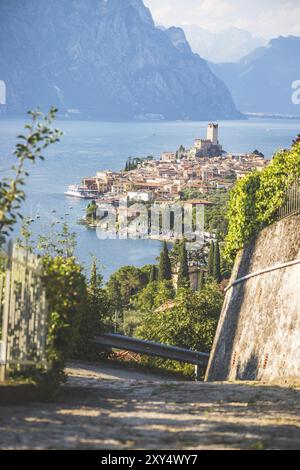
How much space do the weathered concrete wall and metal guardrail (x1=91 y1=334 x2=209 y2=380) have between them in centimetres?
43

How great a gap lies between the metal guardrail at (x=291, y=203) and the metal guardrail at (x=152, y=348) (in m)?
2.49

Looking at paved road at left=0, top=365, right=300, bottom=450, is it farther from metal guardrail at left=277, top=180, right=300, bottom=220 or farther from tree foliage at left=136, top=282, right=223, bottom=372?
tree foliage at left=136, top=282, right=223, bottom=372

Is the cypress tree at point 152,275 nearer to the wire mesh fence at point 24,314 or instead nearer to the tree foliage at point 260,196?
the tree foliage at point 260,196

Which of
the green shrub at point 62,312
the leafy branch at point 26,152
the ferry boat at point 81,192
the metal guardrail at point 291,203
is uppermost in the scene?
the ferry boat at point 81,192

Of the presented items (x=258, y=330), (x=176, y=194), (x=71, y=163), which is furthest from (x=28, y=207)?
(x=258, y=330)

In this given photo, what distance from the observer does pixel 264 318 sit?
941 cm

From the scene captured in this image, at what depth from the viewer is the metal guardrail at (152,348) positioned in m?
10.9

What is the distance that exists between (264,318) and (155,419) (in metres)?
4.58

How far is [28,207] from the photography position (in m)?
91.5

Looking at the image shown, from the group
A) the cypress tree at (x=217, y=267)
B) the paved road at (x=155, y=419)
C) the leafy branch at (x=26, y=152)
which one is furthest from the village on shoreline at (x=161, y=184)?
the leafy branch at (x=26, y=152)

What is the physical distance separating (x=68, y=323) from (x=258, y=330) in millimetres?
4326
